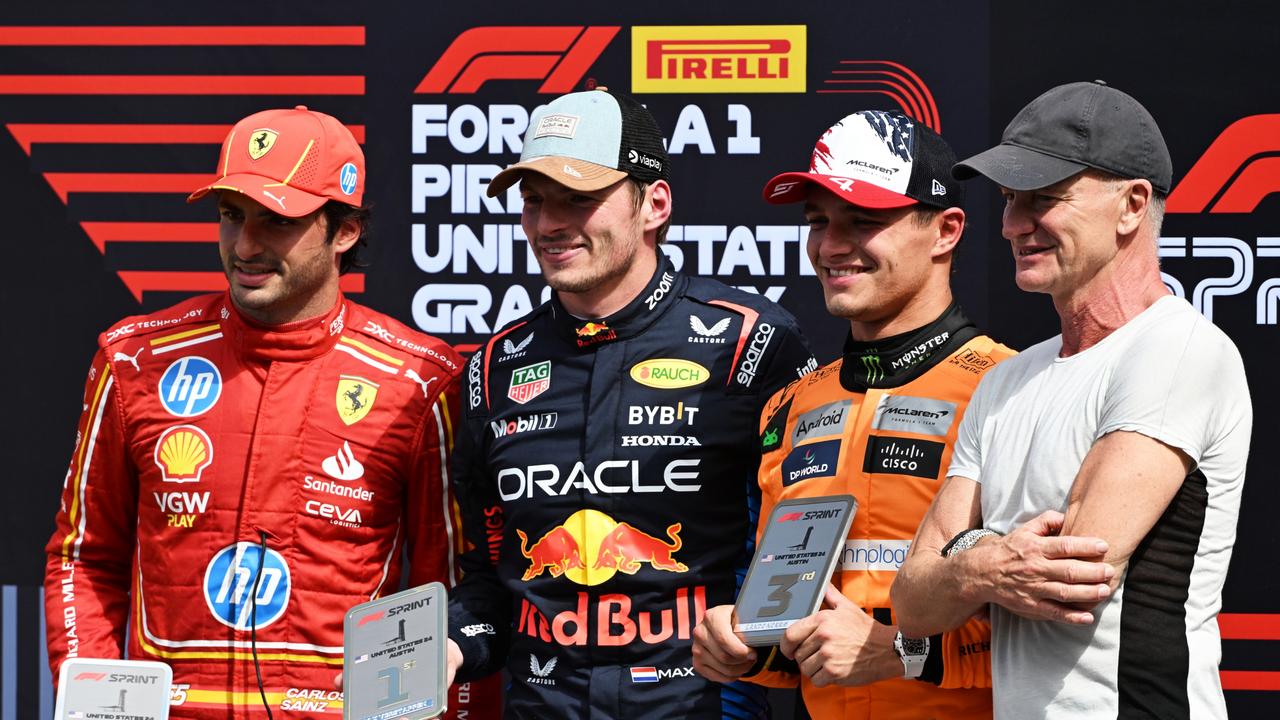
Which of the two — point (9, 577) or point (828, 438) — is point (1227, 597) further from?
point (9, 577)

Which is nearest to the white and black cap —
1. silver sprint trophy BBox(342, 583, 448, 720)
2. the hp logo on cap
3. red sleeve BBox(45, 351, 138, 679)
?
silver sprint trophy BBox(342, 583, 448, 720)

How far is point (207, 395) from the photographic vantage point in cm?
298

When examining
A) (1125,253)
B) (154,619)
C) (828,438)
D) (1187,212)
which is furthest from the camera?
(1187,212)

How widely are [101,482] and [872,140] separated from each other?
1734 millimetres

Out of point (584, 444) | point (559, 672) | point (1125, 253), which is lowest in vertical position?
point (559, 672)

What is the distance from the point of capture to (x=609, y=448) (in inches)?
105

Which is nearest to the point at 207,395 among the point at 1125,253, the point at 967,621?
the point at 967,621

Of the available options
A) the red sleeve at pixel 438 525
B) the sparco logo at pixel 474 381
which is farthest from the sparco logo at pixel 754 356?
the red sleeve at pixel 438 525

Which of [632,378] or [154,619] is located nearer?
[632,378]

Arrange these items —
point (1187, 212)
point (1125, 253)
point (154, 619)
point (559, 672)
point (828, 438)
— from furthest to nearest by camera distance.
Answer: point (1187, 212) → point (154, 619) → point (559, 672) → point (828, 438) → point (1125, 253)

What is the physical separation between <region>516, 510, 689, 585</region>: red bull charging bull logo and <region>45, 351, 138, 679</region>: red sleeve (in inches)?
38.3

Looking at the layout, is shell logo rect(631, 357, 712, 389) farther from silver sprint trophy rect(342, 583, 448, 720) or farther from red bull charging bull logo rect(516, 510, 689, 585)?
silver sprint trophy rect(342, 583, 448, 720)

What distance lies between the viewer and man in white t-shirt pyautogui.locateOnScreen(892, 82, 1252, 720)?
1807 mm

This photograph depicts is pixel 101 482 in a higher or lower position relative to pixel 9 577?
higher
